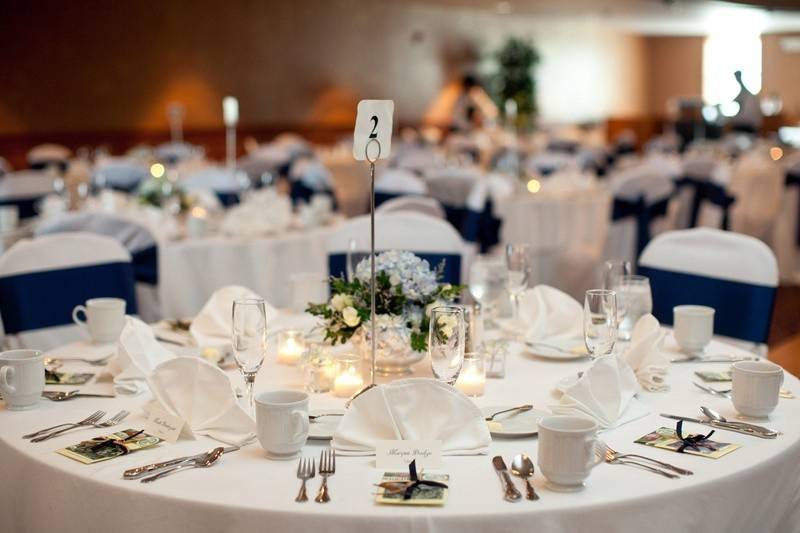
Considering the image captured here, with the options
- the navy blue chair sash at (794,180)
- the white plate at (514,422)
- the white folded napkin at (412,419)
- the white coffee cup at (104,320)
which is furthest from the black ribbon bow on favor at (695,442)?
the navy blue chair sash at (794,180)

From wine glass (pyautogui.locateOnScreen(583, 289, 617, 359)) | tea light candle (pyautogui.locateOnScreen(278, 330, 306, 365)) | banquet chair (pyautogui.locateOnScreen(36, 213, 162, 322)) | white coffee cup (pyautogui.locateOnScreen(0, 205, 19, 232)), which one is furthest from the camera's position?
white coffee cup (pyautogui.locateOnScreen(0, 205, 19, 232))

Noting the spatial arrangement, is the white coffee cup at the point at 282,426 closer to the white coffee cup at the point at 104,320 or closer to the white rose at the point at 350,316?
the white rose at the point at 350,316

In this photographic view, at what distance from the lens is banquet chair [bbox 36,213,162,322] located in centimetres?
435

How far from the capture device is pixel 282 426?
182 centimetres

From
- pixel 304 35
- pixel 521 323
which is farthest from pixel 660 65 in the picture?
pixel 521 323

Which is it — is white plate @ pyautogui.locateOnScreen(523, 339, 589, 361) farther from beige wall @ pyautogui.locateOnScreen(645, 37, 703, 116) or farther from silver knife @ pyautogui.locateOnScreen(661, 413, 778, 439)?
beige wall @ pyautogui.locateOnScreen(645, 37, 703, 116)

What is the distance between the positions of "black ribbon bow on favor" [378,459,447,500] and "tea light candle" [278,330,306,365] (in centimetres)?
89

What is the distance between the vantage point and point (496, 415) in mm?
2064

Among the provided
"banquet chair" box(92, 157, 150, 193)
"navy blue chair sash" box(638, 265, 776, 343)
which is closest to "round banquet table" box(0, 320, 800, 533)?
"navy blue chair sash" box(638, 265, 776, 343)

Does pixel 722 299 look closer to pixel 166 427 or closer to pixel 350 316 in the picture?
pixel 350 316

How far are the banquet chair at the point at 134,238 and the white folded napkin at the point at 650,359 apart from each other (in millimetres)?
2628

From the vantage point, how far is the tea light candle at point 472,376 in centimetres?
224

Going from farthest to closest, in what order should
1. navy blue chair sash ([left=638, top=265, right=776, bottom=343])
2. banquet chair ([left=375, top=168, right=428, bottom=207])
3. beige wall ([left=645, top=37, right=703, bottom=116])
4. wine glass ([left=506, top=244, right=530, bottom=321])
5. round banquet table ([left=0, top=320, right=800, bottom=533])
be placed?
beige wall ([left=645, top=37, right=703, bottom=116]) < banquet chair ([left=375, top=168, right=428, bottom=207]) < navy blue chair sash ([left=638, top=265, right=776, bottom=343]) < wine glass ([left=506, top=244, right=530, bottom=321]) < round banquet table ([left=0, top=320, right=800, bottom=533])

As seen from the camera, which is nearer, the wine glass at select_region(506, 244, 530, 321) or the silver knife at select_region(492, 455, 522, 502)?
the silver knife at select_region(492, 455, 522, 502)
